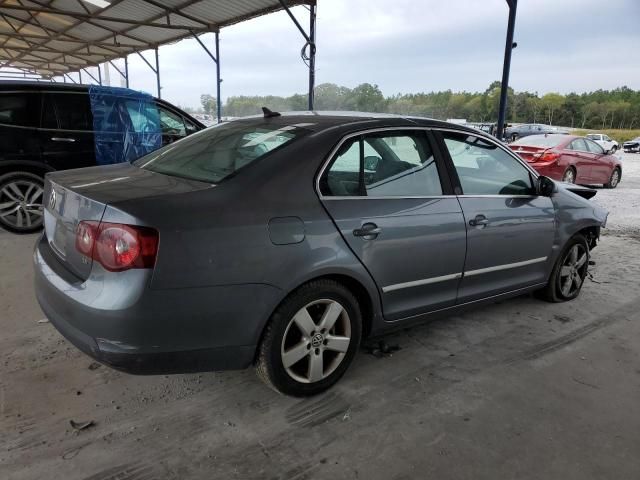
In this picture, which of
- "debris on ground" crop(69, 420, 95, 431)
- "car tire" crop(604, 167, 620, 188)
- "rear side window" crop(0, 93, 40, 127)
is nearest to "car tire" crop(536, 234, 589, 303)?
"debris on ground" crop(69, 420, 95, 431)

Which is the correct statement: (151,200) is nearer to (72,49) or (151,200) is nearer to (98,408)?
(98,408)

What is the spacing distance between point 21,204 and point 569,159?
35.1ft

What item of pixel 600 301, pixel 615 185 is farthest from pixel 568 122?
pixel 600 301

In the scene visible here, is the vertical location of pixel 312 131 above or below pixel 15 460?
above

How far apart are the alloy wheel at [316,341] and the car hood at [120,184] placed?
0.84 meters

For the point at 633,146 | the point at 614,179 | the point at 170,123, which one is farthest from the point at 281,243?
the point at 633,146

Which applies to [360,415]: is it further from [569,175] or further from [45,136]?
[569,175]

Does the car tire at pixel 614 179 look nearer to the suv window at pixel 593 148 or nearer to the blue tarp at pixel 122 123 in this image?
the suv window at pixel 593 148

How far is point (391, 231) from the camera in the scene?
2.61m

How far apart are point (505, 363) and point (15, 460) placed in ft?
8.88

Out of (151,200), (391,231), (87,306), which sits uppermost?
(151,200)

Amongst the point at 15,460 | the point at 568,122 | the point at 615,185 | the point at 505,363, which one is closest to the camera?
the point at 15,460

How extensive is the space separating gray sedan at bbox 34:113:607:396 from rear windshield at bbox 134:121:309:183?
15mm

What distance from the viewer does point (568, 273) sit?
404cm
